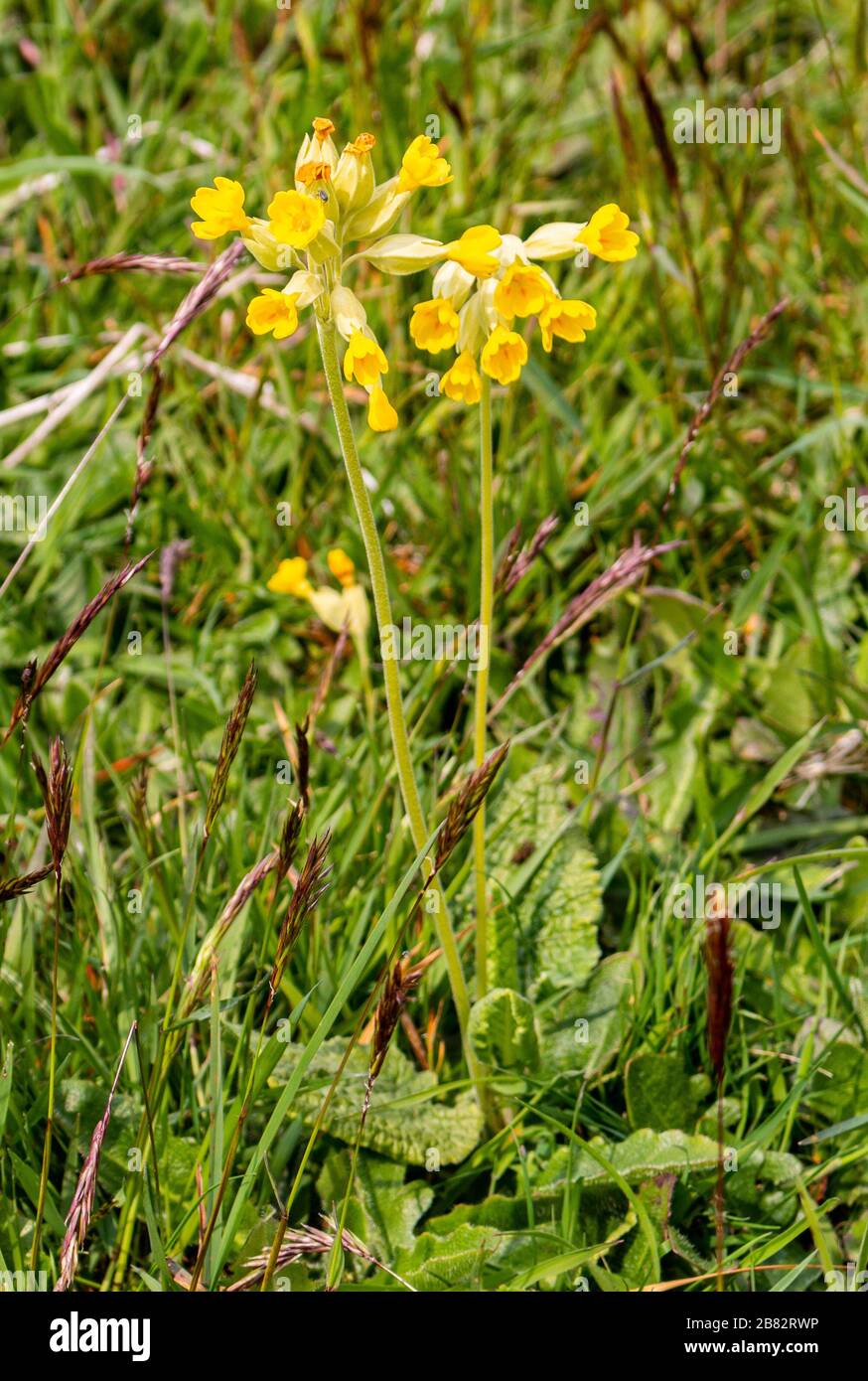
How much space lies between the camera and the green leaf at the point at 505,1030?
2.04 metres

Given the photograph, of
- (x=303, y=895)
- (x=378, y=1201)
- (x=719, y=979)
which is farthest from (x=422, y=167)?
(x=378, y=1201)

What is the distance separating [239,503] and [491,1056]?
5.40ft

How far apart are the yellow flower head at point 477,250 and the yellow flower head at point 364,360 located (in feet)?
0.49

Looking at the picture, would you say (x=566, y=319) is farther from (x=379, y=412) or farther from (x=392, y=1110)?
(x=392, y=1110)

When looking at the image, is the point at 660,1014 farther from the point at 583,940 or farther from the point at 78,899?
Result: the point at 78,899

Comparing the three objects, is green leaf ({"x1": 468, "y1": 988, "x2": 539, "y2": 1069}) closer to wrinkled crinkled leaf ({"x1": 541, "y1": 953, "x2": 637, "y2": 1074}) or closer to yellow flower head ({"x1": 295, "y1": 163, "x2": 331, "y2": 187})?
wrinkled crinkled leaf ({"x1": 541, "y1": 953, "x2": 637, "y2": 1074})

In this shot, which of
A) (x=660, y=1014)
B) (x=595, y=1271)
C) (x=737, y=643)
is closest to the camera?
(x=595, y=1271)

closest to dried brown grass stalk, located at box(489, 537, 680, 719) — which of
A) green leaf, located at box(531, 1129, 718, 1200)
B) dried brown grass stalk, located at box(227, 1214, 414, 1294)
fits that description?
green leaf, located at box(531, 1129, 718, 1200)

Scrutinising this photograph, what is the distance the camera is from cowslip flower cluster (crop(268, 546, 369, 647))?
2.84 m

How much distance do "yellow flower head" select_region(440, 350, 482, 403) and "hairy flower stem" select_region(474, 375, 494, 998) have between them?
3.1 inches

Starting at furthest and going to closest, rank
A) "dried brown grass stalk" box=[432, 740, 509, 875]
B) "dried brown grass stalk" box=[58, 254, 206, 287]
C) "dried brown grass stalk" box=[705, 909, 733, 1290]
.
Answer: "dried brown grass stalk" box=[58, 254, 206, 287]
"dried brown grass stalk" box=[432, 740, 509, 875]
"dried brown grass stalk" box=[705, 909, 733, 1290]

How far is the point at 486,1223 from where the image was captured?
6.68 feet
